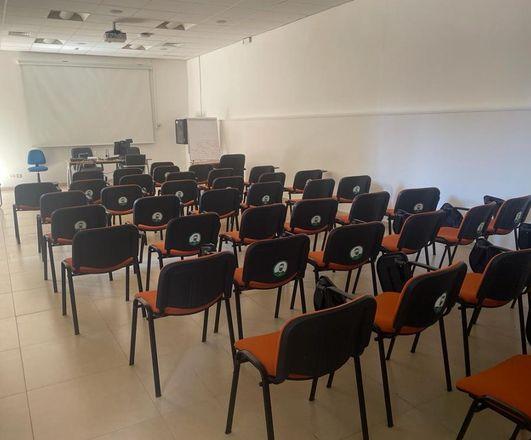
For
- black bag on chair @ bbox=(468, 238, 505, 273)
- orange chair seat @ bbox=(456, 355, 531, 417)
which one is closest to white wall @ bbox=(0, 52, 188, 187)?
black bag on chair @ bbox=(468, 238, 505, 273)

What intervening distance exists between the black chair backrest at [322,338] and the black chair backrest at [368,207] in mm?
2498

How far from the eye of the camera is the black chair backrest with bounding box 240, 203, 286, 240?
3736 mm

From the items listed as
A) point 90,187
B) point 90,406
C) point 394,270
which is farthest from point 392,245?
point 90,187

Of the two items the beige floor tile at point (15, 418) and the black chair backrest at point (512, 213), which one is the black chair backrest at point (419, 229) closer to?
the black chair backrest at point (512, 213)

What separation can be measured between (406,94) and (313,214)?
2.82 metres

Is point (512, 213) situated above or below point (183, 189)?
below

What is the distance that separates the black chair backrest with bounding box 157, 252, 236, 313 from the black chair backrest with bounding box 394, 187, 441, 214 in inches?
101

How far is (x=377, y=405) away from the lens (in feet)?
7.75

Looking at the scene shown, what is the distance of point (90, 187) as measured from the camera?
5.77m

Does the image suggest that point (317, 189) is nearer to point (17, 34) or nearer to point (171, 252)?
point (171, 252)

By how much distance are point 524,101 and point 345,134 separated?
9.31ft

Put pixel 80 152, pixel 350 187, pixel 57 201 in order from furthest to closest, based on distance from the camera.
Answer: pixel 80 152, pixel 350 187, pixel 57 201

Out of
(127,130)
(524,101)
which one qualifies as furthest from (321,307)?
(127,130)

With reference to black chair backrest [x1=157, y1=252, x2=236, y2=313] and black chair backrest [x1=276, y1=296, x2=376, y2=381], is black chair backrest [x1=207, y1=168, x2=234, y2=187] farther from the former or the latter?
black chair backrest [x1=276, y1=296, x2=376, y2=381]
